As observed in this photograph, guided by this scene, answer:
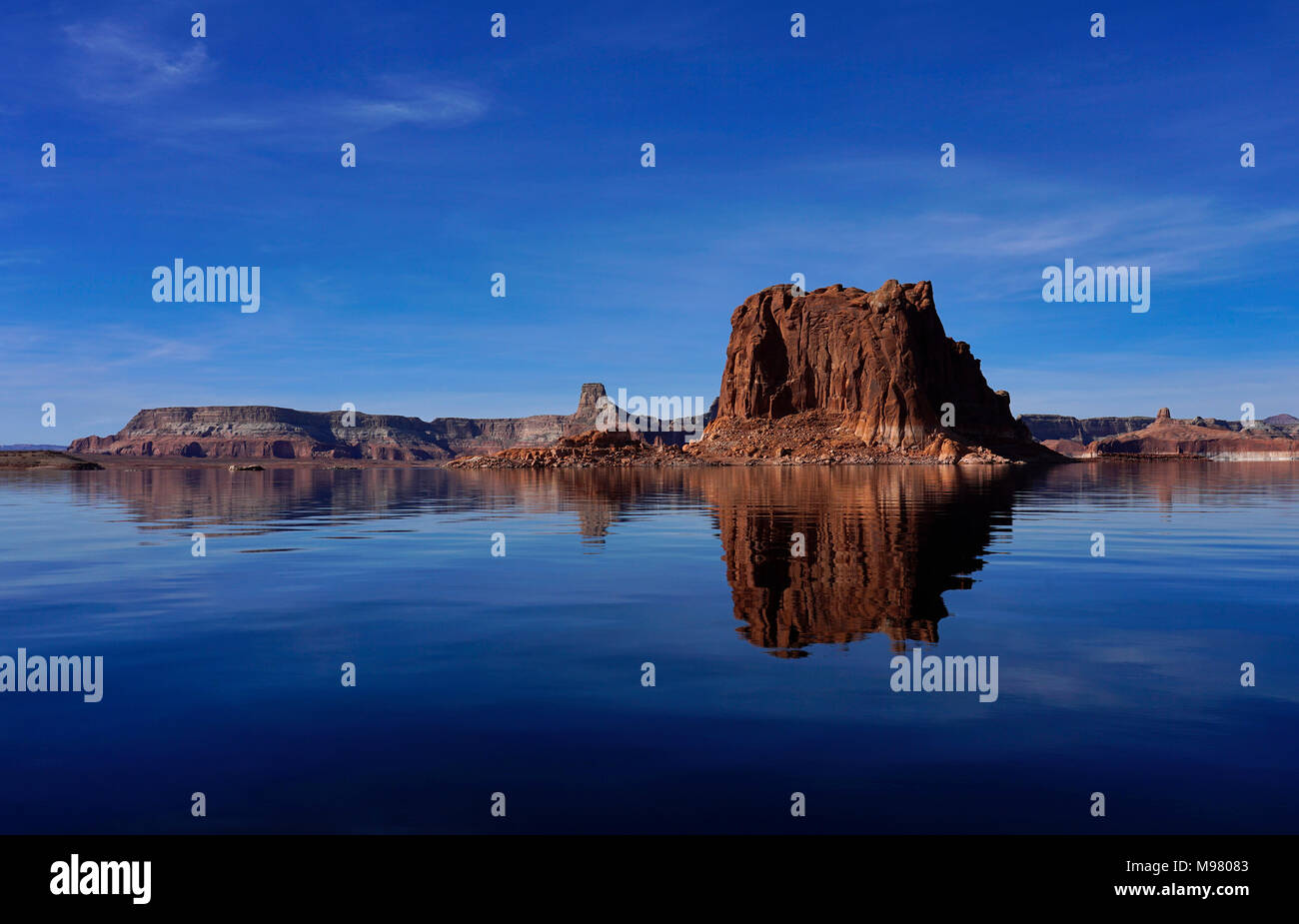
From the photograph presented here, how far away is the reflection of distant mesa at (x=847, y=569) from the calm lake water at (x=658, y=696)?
5.4 inches

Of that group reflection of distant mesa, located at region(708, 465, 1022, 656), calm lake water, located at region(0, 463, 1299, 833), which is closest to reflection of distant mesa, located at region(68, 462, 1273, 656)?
reflection of distant mesa, located at region(708, 465, 1022, 656)

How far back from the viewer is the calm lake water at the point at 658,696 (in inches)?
282

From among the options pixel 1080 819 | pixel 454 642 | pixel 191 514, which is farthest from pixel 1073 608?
pixel 191 514

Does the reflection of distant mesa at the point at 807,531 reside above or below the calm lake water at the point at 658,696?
above

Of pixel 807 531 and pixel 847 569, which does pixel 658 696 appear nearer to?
pixel 847 569

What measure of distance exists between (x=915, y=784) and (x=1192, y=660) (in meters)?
7.18

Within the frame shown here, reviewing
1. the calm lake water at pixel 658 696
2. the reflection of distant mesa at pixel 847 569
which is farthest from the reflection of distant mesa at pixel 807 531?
the calm lake water at pixel 658 696

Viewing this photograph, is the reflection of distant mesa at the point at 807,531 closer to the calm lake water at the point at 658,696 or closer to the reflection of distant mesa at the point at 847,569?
the reflection of distant mesa at the point at 847,569

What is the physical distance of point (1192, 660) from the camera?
467 inches

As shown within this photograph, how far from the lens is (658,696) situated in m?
10.3

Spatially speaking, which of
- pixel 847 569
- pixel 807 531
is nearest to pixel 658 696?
pixel 847 569

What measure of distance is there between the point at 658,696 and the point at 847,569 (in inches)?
434

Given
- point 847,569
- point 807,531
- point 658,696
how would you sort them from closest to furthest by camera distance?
point 658,696 < point 847,569 < point 807,531
